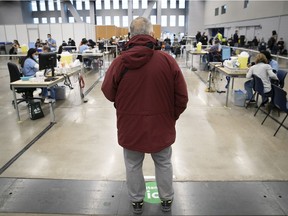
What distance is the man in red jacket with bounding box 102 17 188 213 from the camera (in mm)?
1708

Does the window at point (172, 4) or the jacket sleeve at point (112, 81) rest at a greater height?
the window at point (172, 4)

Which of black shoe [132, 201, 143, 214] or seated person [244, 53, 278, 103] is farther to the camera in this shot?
seated person [244, 53, 278, 103]

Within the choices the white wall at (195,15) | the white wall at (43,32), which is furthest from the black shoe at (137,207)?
the white wall at (195,15)

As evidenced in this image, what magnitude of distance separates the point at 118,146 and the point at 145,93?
6.12 feet

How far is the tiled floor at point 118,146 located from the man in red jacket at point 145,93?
3.21 feet

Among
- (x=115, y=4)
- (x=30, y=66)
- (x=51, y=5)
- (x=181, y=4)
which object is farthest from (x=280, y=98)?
(x=51, y=5)

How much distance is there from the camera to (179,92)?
1820 millimetres

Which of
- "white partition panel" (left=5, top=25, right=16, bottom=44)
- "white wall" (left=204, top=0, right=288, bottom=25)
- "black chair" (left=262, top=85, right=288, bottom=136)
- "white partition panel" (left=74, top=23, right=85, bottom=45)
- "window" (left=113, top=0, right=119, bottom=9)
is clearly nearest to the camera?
"black chair" (left=262, top=85, right=288, bottom=136)

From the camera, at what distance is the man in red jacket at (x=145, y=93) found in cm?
171

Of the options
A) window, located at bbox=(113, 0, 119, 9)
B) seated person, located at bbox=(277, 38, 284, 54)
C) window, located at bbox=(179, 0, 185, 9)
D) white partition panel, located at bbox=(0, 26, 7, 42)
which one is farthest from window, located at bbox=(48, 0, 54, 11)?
seated person, located at bbox=(277, 38, 284, 54)

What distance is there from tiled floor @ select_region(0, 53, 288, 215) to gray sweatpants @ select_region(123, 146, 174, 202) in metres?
0.63

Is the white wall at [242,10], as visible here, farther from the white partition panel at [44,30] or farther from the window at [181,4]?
the white partition panel at [44,30]

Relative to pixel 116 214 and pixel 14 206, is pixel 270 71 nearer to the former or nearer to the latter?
pixel 116 214

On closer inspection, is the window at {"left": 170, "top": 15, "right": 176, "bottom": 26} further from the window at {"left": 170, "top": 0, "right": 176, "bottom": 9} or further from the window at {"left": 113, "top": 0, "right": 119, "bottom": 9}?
the window at {"left": 113, "top": 0, "right": 119, "bottom": 9}
